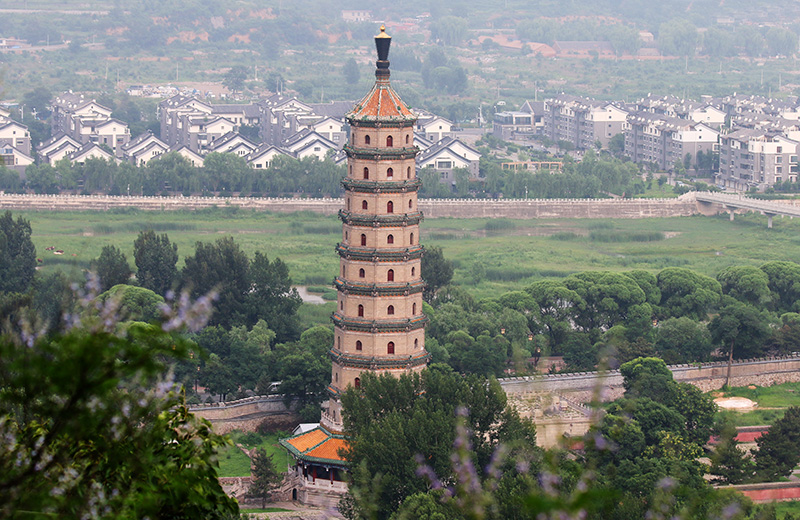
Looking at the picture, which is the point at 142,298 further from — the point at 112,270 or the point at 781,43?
the point at 781,43

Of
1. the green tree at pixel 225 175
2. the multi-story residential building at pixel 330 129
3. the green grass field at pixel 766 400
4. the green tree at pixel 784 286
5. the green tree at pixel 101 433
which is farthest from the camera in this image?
the multi-story residential building at pixel 330 129

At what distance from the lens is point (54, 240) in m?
68.6

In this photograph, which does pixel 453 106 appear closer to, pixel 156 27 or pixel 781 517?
pixel 156 27

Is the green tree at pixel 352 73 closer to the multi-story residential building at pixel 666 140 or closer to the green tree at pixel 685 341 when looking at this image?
the multi-story residential building at pixel 666 140

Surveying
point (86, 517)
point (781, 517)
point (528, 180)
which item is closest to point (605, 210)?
point (528, 180)

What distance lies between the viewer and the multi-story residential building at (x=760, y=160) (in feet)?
297

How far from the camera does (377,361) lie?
34031 mm

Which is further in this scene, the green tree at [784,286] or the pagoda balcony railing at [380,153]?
the green tree at [784,286]

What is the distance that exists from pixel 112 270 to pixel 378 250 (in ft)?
54.1

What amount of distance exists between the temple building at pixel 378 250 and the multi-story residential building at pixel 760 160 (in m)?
60.3

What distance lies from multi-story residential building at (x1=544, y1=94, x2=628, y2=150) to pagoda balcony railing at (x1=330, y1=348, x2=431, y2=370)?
7628 centimetres

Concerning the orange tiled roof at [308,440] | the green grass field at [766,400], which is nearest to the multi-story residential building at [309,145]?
the green grass field at [766,400]

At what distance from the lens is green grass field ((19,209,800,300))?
64.1 m

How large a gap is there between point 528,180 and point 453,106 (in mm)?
43777
